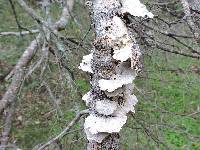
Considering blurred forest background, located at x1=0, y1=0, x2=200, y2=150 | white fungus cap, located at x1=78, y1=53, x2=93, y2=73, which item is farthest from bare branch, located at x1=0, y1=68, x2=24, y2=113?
white fungus cap, located at x1=78, y1=53, x2=93, y2=73

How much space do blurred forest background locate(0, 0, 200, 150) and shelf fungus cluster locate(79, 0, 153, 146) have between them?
0.98m

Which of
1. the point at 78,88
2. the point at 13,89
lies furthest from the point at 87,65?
the point at 13,89

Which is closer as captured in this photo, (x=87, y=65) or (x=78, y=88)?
(x=87, y=65)

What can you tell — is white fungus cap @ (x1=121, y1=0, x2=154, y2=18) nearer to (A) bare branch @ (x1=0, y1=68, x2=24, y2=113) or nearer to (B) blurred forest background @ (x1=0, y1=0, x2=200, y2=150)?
(B) blurred forest background @ (x1=0, y1=0, x2=200, y2=150)

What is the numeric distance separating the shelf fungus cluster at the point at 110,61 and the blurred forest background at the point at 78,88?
A: 3.20 ft

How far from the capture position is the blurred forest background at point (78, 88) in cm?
246

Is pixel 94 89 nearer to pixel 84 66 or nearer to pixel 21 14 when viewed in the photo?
pixel 84 66

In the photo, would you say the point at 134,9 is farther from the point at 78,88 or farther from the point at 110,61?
the point at 78,88

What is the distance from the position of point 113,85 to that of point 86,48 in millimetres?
1416

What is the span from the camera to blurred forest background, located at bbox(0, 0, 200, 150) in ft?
8.08

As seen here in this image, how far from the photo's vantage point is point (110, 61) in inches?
41.7

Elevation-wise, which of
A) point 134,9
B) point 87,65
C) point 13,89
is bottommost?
point 13,89

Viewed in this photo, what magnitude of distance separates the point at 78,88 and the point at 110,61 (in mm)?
1413

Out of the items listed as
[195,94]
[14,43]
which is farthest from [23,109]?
[195,94]
